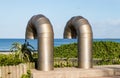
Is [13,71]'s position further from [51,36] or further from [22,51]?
[22,51]

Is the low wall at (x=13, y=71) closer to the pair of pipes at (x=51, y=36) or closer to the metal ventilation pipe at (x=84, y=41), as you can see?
the pair of pipes at (x=51, y=36)

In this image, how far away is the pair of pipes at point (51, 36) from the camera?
21484 mm

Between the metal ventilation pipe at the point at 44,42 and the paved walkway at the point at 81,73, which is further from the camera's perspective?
the metal ventilation pipe at the point at 44,42

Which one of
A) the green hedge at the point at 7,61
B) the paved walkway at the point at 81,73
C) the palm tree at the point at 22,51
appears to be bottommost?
the paved walkway at the point at 81,73

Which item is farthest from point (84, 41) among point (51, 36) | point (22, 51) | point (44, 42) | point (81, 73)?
point (22, 51)

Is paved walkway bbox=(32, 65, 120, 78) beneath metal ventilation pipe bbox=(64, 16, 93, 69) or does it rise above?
beneath

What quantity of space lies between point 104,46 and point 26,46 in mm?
13647

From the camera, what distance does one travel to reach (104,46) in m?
35.8

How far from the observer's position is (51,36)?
70.7 feet

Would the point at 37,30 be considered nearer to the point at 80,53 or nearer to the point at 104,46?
the point at 80,53

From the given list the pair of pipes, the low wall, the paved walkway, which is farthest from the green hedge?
the pair of pipes

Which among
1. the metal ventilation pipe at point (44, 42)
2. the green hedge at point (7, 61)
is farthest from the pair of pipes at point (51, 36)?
the green hedge at point (7, 61)

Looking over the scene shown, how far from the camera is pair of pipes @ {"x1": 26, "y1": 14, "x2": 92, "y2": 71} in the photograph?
21484 mm

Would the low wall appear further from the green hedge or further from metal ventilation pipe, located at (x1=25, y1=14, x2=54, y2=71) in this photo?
metal ventilation pipe, located at (x1=25, y1=14, x2=54, y2=71)
